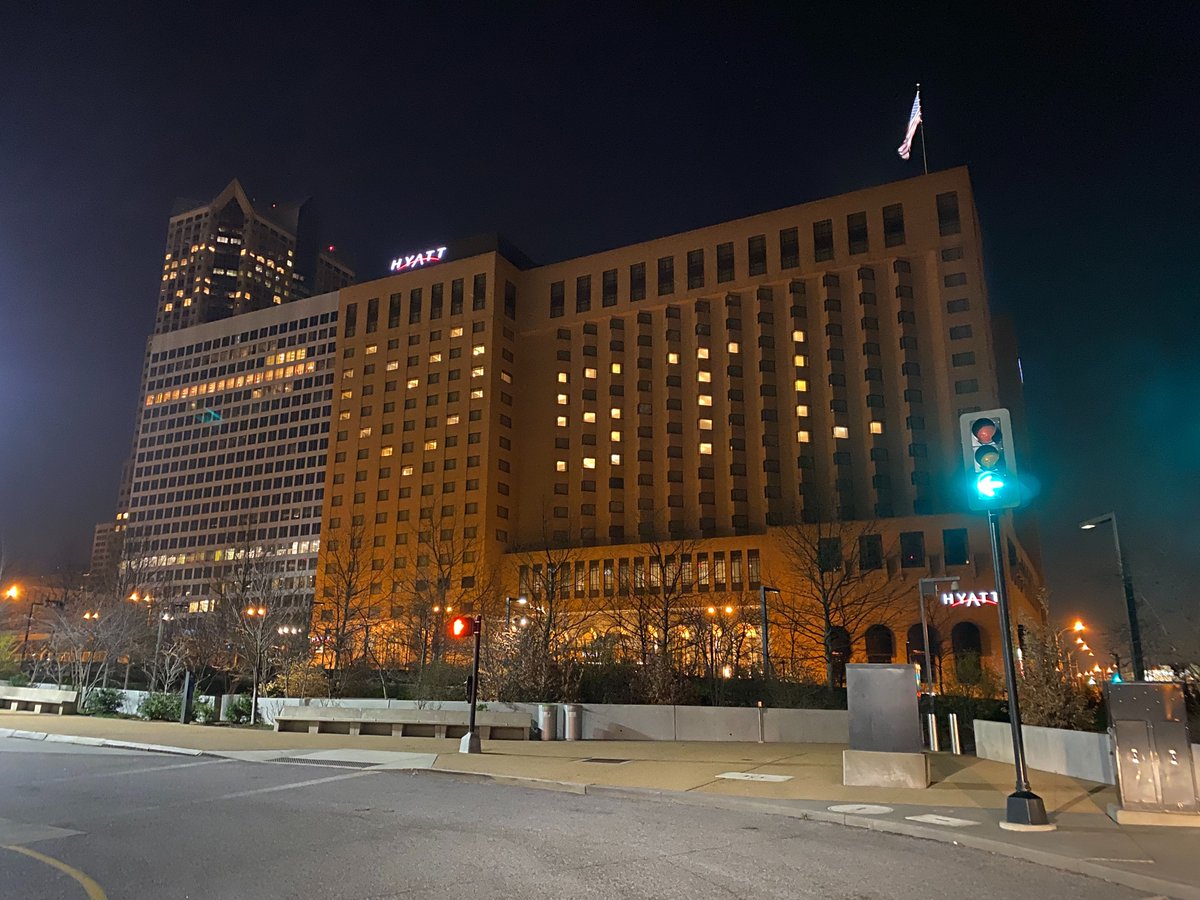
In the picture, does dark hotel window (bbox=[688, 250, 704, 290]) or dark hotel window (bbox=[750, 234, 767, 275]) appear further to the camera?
dark hotel window (bbox=[688, 250, 704, 290])

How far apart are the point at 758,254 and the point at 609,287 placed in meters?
19.0

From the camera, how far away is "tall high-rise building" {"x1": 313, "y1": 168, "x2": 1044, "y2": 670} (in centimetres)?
8394

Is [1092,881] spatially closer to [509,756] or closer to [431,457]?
[509,756]

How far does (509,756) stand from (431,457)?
93.3 metres

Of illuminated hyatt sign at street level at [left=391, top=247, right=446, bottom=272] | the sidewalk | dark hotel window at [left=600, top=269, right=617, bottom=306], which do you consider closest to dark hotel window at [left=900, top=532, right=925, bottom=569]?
dark hotel window at [left=600, top=269, right=617, bottom=306]

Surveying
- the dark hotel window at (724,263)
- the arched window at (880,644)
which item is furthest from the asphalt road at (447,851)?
the dark hotel window at (724,263)

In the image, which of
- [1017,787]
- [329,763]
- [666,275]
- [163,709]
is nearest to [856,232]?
[666,275]

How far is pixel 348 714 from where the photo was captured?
78.9ft

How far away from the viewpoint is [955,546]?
241 ft

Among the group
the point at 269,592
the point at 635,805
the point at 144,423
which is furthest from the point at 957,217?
the point at 144,423

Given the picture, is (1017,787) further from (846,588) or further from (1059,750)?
(846,588)

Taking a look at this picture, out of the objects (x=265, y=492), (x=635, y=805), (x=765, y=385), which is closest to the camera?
(x=635, y=805)

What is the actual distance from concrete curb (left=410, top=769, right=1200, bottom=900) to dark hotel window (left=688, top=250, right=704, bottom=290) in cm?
9034

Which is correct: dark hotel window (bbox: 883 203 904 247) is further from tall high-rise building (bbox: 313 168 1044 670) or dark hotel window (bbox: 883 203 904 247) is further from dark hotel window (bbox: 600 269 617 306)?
dark hotel window (bbox: 600 269 617 306)
